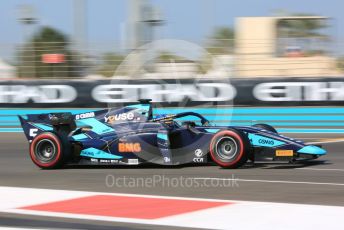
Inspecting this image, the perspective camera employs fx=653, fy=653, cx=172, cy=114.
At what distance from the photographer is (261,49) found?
17.5 m

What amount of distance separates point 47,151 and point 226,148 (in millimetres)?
2652

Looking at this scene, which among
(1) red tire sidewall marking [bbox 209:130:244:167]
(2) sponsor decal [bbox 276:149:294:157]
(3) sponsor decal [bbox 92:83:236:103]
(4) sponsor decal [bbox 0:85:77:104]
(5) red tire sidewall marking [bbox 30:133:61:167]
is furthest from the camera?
(4) sponsor decal [bbox 0:85:77:104]

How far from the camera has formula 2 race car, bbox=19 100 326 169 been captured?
8.83 m

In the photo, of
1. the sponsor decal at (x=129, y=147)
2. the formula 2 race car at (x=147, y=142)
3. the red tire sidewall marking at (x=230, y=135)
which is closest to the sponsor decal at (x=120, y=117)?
the formula 2 race car at (x=147, y=142)

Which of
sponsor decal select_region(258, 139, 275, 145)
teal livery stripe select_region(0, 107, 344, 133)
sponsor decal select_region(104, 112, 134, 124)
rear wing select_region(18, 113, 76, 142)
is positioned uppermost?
sponsor decal select_region(104, 112, 134, 124)

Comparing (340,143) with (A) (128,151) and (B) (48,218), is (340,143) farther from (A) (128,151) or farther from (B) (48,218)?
(B) (48,218)

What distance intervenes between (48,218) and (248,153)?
3.57 metres

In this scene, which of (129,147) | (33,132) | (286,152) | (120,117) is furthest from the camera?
(33,132)

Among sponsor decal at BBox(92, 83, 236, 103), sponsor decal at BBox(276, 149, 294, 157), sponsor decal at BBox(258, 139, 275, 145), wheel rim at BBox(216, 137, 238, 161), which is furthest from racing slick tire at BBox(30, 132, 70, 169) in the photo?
sponsor decal at BBox(92, 83, 236, 103)

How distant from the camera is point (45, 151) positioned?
9.54 meters

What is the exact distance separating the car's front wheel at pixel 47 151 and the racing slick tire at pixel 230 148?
86.2 inches

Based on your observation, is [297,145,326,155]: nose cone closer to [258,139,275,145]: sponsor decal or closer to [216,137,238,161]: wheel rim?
[258,139,275,145]: sponsor decal

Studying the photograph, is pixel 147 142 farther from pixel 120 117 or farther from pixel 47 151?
pixel 47 151

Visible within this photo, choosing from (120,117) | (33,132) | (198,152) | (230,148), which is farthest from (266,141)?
(33,132)
